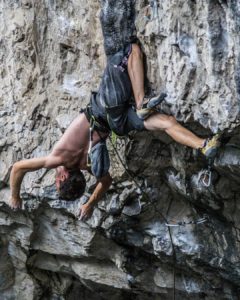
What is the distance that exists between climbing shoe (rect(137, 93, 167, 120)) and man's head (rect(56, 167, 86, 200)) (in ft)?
2.38

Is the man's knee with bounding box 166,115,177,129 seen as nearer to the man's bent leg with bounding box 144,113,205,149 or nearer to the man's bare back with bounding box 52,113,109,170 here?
the man's bent leg with bounding box 144,113,205,149

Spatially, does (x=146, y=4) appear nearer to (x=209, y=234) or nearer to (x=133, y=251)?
(x=209, y=234)

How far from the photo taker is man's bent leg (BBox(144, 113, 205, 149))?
12.5 ft

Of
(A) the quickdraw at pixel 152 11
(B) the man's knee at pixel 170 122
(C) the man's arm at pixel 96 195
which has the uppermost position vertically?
(A) the quickdraw at pixel 152 11

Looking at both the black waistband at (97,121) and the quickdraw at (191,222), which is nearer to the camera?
the black waistband at (97,121)

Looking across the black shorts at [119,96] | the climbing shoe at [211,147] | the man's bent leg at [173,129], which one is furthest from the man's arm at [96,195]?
the climbing shoe at [211,147]

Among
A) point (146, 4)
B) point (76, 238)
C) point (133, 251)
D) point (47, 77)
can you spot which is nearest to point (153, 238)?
point (133, 251)

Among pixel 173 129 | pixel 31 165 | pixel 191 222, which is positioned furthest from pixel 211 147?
pixel 31 165

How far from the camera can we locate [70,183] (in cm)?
446

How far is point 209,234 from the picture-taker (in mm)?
4922

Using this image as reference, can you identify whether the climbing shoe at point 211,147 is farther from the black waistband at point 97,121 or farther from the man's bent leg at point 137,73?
the black waistband at point 97,121

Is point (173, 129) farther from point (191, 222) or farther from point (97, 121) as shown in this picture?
point (191, 222)

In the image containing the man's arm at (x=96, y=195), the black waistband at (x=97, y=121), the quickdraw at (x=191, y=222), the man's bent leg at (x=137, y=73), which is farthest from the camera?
the quickdraw at (x=191, y=222)

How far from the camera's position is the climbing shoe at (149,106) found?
389cm
